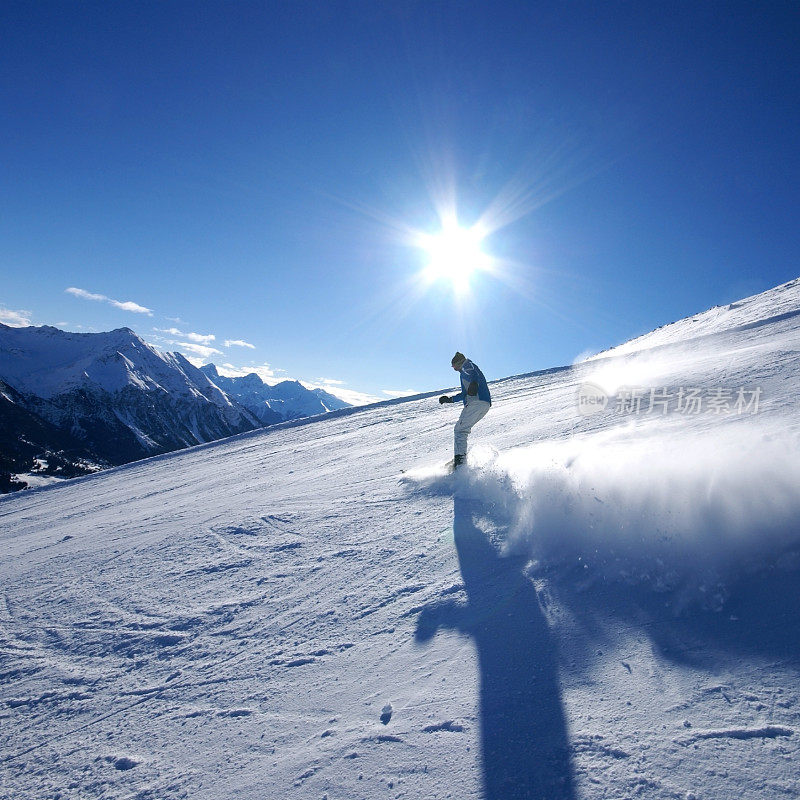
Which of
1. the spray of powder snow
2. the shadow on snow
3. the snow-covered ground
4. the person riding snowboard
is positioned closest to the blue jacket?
the person riding snowboard

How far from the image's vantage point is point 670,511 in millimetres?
3609

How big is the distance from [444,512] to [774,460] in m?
3.37

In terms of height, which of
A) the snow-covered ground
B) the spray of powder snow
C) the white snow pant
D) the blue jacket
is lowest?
the snow-covered ground

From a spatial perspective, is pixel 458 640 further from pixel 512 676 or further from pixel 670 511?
pixel 670 511

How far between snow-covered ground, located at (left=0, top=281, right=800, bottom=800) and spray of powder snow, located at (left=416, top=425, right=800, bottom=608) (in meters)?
0.02

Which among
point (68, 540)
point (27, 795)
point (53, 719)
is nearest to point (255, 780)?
point (27, 795)

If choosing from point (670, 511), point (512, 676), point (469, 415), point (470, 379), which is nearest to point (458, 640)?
point (512, 676)

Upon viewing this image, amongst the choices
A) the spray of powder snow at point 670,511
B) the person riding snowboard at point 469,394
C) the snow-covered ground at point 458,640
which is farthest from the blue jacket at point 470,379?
the spray of powder snow at point 670,511

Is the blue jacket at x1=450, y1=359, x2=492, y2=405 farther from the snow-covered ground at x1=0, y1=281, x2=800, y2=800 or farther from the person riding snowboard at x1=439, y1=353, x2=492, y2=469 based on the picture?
the snow-covered ground at x1=0, y1=281, x2=800, y2=800

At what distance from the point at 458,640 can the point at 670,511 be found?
2.12m

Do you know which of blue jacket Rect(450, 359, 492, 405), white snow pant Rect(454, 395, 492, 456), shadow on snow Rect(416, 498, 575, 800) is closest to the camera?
shadow on snow Rect(416, 498, 575, 800)

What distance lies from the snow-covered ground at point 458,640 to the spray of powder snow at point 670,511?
0.8 inches

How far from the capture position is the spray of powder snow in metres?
3.10

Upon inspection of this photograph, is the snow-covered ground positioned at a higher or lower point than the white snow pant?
lower
